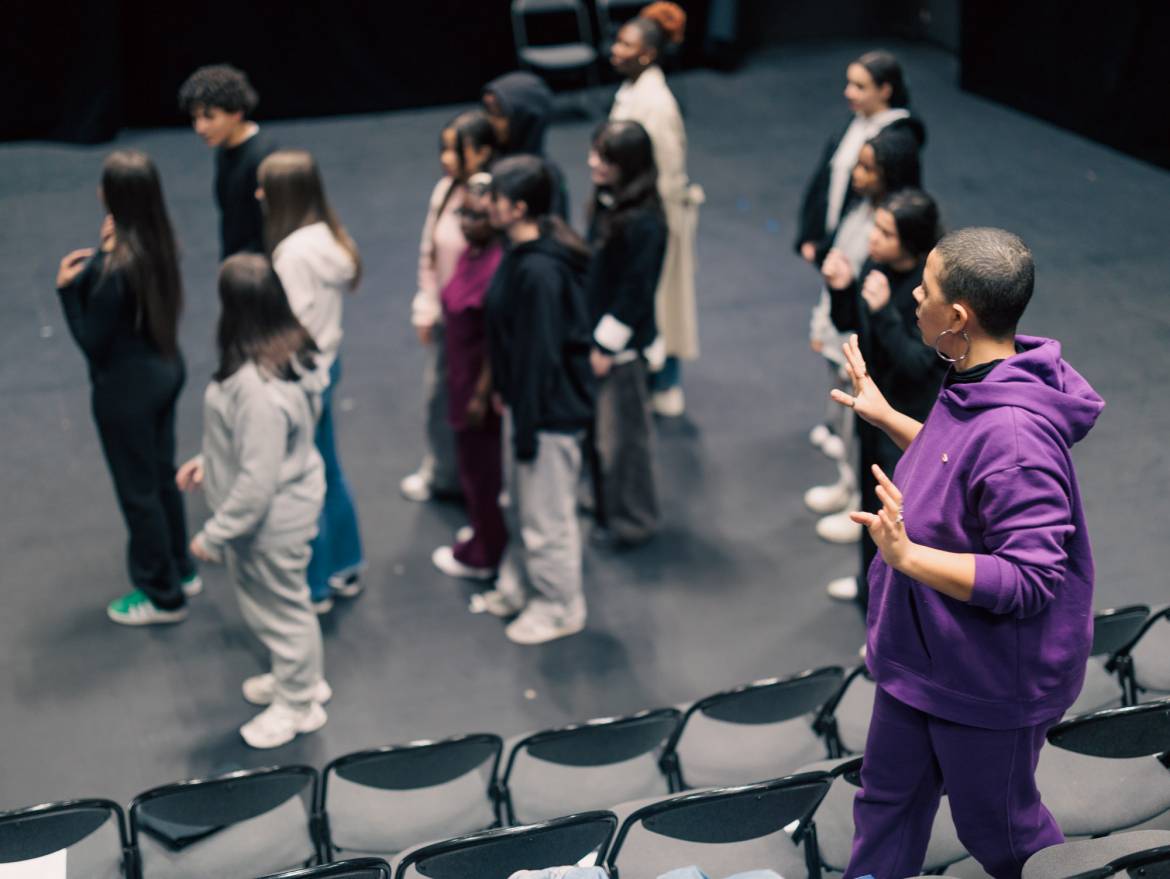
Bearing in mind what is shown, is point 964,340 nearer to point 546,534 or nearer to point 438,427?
point 546,534

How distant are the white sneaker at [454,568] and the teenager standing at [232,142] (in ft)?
4.34

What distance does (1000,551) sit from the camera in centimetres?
218

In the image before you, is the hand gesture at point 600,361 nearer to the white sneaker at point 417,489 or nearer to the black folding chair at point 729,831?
the white sneaker at point 417,489

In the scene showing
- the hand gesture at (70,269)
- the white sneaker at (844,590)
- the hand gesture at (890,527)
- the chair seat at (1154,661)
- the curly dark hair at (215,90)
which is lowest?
the white sneaker at (844,590)

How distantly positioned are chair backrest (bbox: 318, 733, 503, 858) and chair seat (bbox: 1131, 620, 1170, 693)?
1808 millimetres

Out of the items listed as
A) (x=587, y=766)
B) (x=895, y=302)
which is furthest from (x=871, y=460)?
(x=587, y=766)

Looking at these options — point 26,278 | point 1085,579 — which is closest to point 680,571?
point 1085,579

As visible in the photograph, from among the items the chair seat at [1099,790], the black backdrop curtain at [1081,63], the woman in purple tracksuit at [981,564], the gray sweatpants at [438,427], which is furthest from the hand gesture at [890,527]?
the black backdrop curtain at [1081,63]

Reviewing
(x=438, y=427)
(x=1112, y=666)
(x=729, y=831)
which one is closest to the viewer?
(x=729, y=831)

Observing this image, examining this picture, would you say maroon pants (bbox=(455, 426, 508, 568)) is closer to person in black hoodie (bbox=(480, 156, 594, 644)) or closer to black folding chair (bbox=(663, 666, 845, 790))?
person in black hoodie (bbox=(480, 156, 594, 644))

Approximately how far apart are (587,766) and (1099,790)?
1236mm

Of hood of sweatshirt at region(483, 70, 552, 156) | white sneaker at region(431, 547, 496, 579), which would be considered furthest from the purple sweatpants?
hood of sweatshirt at region(483, 70, 552, 156)

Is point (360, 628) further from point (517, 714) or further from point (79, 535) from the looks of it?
point (79, 535)

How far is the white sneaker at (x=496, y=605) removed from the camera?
4.64 metres
